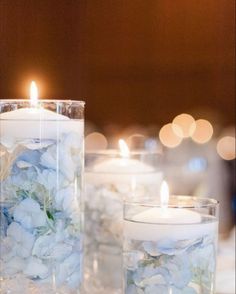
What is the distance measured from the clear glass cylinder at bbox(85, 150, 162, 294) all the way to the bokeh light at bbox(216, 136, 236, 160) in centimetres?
110

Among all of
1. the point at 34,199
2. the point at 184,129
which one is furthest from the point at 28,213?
the point at 184,129

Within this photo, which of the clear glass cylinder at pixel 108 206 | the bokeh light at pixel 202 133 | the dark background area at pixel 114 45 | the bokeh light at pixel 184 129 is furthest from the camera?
the bokeh light at pixel 202 133

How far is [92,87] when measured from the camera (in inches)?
44.7

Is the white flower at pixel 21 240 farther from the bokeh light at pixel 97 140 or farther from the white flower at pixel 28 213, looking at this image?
the bokeh light at pixel 97 140

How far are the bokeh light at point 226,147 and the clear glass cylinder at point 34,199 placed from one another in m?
1.40

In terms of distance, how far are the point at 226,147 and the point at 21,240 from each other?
5.15 feet

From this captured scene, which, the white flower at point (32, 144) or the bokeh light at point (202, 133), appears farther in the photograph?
the bokeh light at point (202, 133)

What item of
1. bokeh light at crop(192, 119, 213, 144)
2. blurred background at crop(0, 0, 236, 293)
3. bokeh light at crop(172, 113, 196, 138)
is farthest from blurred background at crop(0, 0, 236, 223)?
bokeh light at crop(192, 119, 213, 144)

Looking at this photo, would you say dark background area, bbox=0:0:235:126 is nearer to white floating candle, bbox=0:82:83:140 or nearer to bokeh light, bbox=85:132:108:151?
white floating candle, bbox=0:82:83:140

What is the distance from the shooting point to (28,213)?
2.04 ft

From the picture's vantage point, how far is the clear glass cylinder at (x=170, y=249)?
0.64 meters

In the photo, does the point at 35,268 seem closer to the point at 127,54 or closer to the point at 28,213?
the point at 28,213

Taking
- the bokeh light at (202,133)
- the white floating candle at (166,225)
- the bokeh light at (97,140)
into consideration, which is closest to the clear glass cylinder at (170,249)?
the white floating candle at (166,225)

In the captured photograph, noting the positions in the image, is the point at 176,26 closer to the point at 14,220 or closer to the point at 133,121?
the point at 14,220
